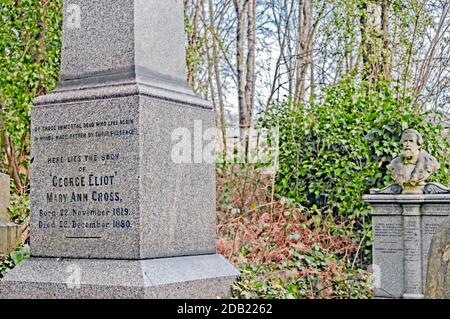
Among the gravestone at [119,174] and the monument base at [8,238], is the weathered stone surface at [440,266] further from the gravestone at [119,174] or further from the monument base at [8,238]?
the monument base at [8,238]

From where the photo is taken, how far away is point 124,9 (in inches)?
212

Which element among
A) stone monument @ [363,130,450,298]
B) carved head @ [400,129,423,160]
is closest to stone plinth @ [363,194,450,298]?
stone monument @ [363,130,450,298]

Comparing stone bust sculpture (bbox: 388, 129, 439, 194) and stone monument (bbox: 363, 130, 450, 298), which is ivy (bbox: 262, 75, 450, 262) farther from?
stone bust sculpture (bbox: 388, 129, 439, 194)

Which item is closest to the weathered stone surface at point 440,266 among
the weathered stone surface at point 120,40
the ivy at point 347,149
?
the weathered stone surface at point 120,40

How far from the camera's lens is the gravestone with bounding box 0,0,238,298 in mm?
4941

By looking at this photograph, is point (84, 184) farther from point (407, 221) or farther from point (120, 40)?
point (407, 221)

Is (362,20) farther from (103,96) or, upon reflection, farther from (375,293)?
(103,96)

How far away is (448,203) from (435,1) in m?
9.70

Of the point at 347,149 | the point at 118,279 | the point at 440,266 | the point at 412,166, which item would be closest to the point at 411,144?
the point at 412,166

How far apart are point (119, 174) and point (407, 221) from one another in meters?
4.60

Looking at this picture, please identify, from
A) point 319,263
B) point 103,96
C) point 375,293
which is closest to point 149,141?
point 103,96

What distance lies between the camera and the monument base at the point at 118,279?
471 centimetres

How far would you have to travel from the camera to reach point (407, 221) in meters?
8.55

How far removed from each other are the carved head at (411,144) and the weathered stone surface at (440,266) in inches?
252
